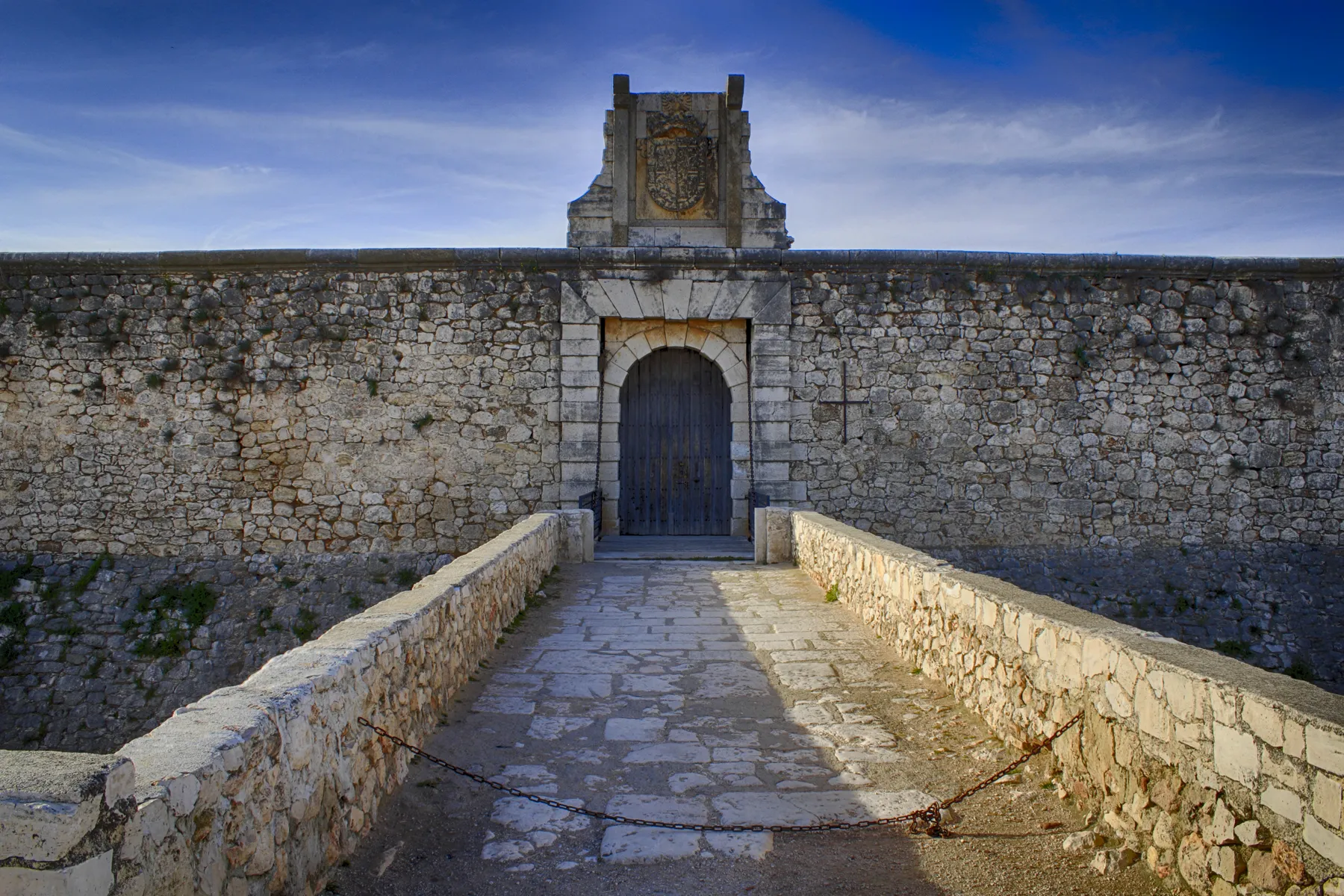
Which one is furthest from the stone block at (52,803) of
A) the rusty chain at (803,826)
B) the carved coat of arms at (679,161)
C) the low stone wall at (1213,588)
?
the carved coat of arms at (679,161)

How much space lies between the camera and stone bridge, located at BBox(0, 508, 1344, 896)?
2.06 meters

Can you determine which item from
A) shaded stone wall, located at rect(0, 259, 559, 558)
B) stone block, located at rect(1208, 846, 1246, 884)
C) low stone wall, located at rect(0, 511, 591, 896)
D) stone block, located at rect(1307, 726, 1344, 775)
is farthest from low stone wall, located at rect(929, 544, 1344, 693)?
stone block, located at rect(1307, 726, 1344, 775)

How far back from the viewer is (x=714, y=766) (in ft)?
12.3

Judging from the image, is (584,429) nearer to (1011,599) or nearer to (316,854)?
(1011,599)

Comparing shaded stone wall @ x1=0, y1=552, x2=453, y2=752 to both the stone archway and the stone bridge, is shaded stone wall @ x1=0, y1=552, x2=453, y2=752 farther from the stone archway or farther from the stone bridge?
the stone bridge

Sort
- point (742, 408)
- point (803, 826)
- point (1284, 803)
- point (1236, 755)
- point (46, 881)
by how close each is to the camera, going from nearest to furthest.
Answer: point (46, 881), point (1284, 803), point (1236, 755), point (803, 826), point (742, 408)

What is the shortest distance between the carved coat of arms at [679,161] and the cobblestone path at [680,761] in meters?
6.39

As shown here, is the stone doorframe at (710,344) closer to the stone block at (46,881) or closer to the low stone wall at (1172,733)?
the low stone wall at (1172,733)

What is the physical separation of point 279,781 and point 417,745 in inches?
53.9

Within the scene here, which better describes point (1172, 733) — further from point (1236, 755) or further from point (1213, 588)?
point (1213, 588)

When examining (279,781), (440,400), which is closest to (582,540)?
(440,400)

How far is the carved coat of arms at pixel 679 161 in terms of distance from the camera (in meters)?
11.2

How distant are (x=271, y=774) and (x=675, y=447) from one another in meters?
8.98

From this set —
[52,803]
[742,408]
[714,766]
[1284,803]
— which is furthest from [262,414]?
[1284,803]
